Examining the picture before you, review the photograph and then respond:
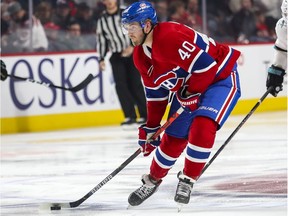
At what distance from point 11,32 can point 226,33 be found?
2723 mm

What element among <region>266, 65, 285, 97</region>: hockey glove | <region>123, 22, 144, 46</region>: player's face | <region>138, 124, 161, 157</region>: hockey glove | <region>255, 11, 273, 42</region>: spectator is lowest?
<region>255, 11, 273, 42</region>: spectator

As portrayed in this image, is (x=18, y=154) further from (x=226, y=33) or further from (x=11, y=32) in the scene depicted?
(x=226, y=33)

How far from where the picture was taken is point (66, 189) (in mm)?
5285

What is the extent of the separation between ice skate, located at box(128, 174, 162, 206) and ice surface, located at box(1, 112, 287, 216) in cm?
5

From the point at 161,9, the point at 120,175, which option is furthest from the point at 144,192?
the point at 161,9

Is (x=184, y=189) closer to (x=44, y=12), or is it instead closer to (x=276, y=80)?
(x=276, y=80)

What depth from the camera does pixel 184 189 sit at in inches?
169

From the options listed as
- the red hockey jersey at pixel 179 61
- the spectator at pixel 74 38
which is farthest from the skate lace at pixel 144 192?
the spectator at pixel 74 38

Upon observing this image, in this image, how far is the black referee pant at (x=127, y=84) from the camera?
893cm

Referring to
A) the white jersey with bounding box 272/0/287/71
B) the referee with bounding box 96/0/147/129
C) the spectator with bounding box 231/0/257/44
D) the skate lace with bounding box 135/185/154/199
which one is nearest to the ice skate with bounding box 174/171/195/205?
the skate lace with bounding box 135/185/154/199

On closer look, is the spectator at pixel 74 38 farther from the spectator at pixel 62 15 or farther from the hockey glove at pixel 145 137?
the hockey glove at pixel 145 137

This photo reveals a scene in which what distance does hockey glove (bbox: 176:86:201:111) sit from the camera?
4.30 m

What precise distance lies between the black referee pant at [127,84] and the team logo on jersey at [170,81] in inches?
178

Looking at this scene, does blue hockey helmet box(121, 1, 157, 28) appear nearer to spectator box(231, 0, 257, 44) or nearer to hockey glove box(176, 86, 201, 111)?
hockey glove box(176, 86, 201, 111)
